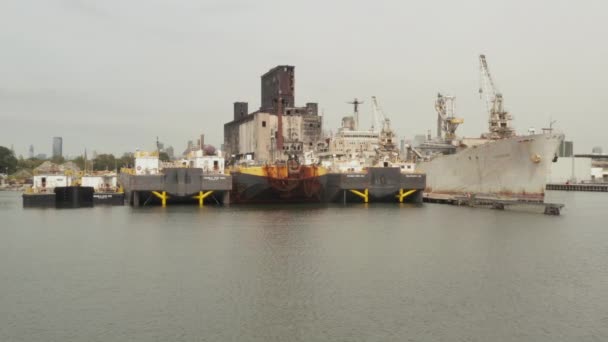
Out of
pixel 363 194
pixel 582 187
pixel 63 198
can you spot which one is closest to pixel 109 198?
pixel 63 198

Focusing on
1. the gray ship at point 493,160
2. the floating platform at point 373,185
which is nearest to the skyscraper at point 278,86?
the gray ship at point 493,160

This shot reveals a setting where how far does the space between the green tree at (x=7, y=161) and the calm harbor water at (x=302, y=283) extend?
441 feet

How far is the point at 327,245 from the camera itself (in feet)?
97.4

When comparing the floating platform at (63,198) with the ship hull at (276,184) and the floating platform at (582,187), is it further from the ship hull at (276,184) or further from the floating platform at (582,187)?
the floating platform at (582,187)

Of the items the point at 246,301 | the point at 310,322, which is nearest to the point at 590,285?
the point at 310,322

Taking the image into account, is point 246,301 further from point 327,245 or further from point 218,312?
point 327,245

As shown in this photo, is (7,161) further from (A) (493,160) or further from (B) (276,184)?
(A) (493,160)

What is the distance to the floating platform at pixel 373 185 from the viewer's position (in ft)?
190

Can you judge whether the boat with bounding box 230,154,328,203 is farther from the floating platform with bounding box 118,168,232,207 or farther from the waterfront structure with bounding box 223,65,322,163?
the waterfront structure with bounding box 223,65,322,163

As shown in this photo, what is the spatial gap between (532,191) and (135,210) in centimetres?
3641

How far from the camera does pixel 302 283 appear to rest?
825 inches

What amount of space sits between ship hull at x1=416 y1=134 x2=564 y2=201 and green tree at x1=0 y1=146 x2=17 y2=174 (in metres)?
131

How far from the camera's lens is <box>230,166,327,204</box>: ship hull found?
53406 mm

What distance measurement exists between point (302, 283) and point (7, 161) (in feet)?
523
